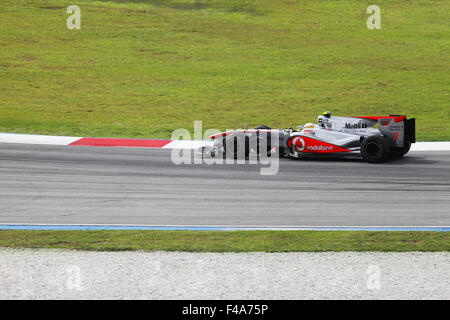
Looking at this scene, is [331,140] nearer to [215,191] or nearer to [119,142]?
[215,191]

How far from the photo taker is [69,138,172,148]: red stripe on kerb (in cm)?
1664

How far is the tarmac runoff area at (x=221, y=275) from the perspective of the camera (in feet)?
21.3

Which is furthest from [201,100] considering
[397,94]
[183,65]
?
[397,94]

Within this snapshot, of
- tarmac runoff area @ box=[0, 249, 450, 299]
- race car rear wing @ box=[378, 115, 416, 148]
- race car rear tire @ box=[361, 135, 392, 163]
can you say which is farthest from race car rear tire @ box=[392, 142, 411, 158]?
tarmac runoff area @ box=[0, 249, 450, 299]

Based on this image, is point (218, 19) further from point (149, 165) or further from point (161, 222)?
point (161, 222)

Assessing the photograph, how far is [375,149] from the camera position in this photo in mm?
13930

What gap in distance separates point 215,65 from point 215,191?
62.3 feet

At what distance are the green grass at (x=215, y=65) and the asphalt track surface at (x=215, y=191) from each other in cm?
478

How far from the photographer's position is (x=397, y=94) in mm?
25312

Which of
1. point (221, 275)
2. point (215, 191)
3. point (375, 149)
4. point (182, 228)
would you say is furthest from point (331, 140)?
point (221, 275)

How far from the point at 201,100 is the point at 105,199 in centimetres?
1386

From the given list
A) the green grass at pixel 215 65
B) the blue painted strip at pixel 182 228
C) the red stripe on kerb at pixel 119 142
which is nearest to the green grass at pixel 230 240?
the blue painted strip at pixel 182 228

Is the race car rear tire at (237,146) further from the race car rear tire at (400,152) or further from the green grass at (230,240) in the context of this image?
the green grass at (230,240)

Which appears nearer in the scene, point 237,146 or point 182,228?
point 182,228
